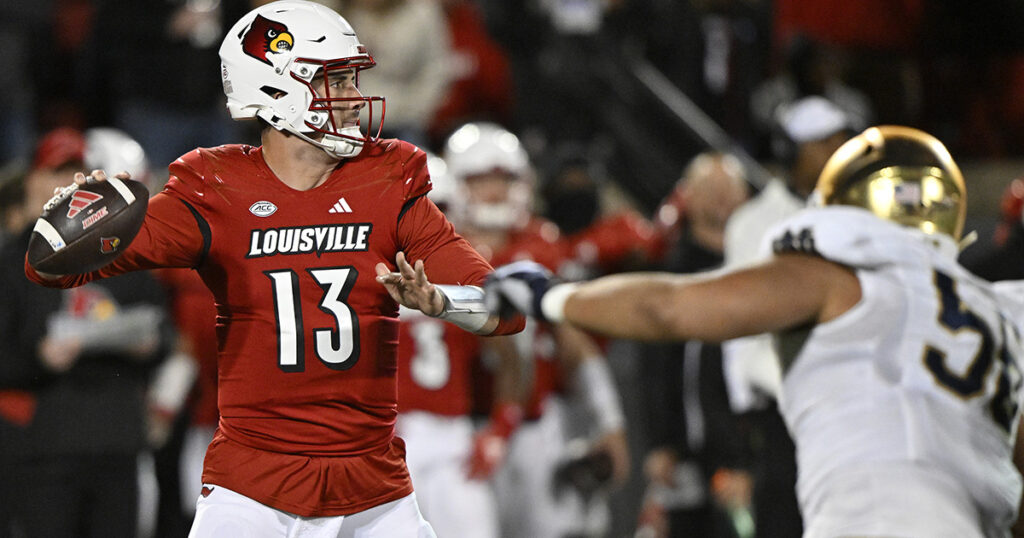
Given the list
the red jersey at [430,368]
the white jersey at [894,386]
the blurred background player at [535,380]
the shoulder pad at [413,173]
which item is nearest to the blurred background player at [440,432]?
the red jersey at [430,368]

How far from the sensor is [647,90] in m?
8.64

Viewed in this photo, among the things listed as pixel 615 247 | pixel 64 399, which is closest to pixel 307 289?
pixel 64 399

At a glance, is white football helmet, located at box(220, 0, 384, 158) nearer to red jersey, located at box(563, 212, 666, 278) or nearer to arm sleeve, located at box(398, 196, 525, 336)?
arm sleeve, located at box(398, 196, 525, 336)

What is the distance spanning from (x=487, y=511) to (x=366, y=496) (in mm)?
2866

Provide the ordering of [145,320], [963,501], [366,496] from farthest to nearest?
[145,320] < [366,496] < [963,501]

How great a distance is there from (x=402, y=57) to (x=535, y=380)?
6.94ft

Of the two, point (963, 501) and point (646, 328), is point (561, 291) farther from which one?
point (963, 501)

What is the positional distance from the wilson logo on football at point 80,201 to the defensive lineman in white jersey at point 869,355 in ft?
3.49

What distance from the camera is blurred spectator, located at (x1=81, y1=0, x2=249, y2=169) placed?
7.61 meters

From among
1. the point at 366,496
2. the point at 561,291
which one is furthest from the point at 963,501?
the point at 366,496

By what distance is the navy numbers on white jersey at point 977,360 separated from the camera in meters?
2.96

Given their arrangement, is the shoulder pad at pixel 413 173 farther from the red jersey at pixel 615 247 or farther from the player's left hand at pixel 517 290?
the red jersey at pixel 615 247

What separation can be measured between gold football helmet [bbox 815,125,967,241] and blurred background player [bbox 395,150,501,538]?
313 cm

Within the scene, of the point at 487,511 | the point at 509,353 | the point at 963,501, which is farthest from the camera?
the point at 509,353
